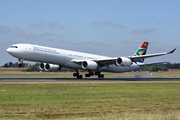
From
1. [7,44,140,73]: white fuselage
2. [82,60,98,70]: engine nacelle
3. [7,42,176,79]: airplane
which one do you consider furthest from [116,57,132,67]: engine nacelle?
[7,44,140,73]: white fuselage

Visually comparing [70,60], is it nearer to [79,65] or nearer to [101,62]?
[79,65]

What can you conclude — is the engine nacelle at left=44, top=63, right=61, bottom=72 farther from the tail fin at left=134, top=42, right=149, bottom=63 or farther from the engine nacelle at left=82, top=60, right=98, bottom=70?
the tail fin at left=134, top=42, right=149, bottom=63

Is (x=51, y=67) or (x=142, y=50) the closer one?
(x=51, y=67)

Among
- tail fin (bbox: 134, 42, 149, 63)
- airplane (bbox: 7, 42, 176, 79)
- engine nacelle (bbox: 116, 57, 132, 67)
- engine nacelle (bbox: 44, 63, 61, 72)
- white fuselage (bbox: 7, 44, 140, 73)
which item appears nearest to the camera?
white fuselage (bbox: 7, 44, 140, 73)

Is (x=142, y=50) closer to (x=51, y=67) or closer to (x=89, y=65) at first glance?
(x=89, y=65)

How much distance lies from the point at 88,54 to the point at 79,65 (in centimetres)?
532

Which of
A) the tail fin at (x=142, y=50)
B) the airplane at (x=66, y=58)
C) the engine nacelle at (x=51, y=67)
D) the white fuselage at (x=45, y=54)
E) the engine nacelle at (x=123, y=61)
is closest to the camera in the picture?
the white fuselage at (x=45, y=54)

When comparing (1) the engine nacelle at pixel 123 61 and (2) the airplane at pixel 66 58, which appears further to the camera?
(1) the engine nacelle at pixel 123 61

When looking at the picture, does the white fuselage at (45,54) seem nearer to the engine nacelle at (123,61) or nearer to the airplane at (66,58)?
the airplane at (66,58)

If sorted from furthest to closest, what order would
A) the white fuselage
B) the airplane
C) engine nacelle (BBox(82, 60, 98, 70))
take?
1. engine nacelle (BBox(82, 60, 98, 70))
2. the airplane
3. the white fuselage

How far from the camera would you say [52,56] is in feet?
150

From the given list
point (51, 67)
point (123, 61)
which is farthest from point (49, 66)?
point (123, 61)

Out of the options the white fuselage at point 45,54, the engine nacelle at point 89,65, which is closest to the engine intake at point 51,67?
the white fuselage at point 45,54

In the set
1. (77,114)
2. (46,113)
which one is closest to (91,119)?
(77,114)
